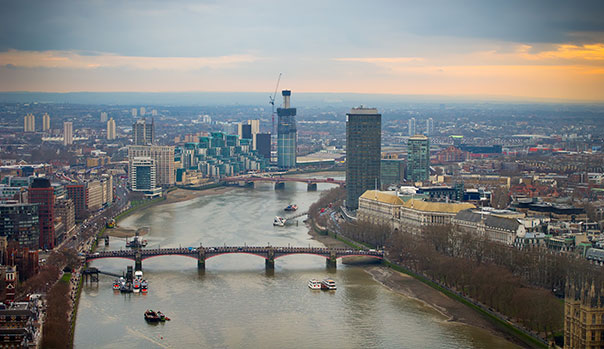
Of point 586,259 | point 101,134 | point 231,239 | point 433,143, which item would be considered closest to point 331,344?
point 586,259

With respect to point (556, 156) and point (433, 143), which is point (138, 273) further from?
point (433, 143)

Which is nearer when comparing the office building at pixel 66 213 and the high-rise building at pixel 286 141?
the office building at pixel 66 213

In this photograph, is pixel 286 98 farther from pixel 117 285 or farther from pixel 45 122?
pixel 117 285

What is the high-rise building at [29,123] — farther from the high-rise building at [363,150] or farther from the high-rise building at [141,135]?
the high-rise building at [363,150]

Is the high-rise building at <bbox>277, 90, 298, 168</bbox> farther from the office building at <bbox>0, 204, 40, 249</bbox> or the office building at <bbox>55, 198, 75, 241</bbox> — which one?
the office building at <bbox>0, 204, 40, 249</bbox>

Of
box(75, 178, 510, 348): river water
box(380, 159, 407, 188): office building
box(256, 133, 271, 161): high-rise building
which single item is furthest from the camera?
box(256, 133, 271, 161): high-rise building

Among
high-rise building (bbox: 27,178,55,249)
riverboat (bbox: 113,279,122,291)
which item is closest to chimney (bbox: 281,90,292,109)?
high-rise building (bbox: 27,178,55,249)

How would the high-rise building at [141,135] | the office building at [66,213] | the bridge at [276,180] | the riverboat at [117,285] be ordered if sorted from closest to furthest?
the riverboat at [117,285] → the office building at [66,213] → the bridge at [276,180] → the high-rise building at [141,135]

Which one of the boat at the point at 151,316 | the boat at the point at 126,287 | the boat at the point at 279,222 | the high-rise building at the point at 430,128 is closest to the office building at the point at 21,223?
the boat at the point at 126,287
